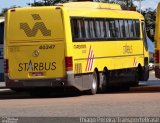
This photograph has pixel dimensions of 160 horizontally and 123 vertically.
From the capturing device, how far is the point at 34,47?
22.9m

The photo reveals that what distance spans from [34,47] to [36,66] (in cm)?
69

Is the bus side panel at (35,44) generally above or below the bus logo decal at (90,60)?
above

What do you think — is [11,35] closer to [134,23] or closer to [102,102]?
[102,102]

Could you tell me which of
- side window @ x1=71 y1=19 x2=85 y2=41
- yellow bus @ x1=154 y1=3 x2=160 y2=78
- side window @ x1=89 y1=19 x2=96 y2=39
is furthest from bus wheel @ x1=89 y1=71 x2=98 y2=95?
yellow bus @ x1=154 y1=3 x2=160 y2=78

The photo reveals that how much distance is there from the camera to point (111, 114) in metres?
15.6

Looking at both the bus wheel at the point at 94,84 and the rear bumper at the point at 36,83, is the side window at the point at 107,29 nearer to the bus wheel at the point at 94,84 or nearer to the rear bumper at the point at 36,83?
the bus wheel at the point at 94,84

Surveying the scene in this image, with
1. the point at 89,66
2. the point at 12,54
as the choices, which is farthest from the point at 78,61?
the point at 12,54

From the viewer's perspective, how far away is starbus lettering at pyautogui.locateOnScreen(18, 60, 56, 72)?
74.4 feet

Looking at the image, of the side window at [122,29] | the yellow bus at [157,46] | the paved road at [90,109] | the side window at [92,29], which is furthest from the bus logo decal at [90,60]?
the paved road at [90,109]

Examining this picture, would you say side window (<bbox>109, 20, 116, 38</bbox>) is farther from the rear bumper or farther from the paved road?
the paved road

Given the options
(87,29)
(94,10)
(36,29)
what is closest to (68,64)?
(36,29)

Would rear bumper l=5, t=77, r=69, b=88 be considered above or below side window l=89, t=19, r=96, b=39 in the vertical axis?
below

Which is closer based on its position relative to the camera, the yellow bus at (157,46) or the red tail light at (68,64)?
the red tail light at (68,64)

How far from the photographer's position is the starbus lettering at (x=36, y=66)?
74.4ft
